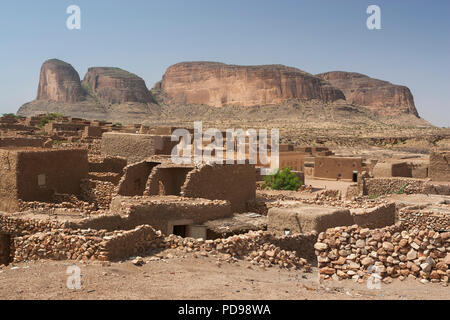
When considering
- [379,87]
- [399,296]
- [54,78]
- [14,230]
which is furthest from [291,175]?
[379,87]

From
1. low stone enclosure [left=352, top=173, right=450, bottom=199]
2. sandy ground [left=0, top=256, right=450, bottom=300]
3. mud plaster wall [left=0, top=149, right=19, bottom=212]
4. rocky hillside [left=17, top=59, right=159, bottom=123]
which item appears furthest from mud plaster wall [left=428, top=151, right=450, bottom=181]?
rocky hillside [left=17, top=59, right=159, bottom=123]

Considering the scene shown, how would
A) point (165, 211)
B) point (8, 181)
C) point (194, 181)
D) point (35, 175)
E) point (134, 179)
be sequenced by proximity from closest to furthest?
point (165, 211)
point (8, 181)
point (35, 175)
point (194, 181)
point (134, 179)

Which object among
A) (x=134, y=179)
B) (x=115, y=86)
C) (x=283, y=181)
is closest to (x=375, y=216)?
(x=134, y=179)

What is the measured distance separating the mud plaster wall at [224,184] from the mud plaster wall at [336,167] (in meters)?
19.2

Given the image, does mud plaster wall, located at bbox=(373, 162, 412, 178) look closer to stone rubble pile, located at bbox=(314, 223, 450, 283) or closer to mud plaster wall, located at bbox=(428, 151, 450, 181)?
mud plaster wall, located at bbox=(428, 151, 450, 181)

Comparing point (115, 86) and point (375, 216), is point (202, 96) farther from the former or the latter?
point (375, 216)

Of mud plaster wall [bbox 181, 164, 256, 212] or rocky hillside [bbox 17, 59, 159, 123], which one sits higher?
rocky hillside [bbox 17, 59, 159, 123]

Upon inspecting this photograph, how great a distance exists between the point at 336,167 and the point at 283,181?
34.7 ft

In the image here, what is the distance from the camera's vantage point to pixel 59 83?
139 meters

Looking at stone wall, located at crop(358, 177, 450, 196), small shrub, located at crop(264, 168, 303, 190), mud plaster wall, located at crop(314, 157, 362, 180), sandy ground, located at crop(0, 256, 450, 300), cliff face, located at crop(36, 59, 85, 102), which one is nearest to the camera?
sandy ground, located at crop(0, 256, 450, 300)

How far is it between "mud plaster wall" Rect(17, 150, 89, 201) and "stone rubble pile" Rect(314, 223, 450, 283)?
353 inches

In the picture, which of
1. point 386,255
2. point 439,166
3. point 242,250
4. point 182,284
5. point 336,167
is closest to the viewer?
point 182,284

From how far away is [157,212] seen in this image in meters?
11.2

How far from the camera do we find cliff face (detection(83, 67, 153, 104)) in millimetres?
138000
